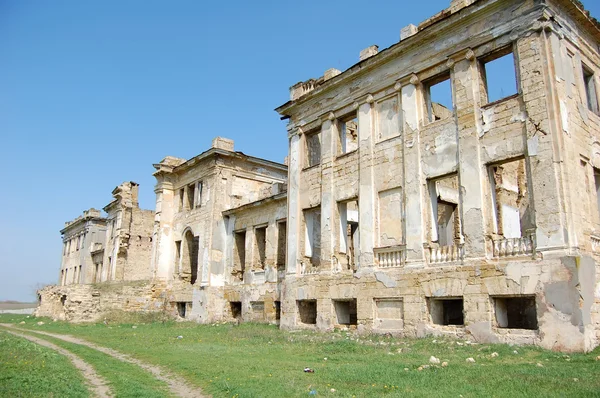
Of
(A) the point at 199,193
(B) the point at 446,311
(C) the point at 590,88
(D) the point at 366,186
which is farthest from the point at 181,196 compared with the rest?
(C) the point at 590,88

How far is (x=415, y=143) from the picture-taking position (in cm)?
1377

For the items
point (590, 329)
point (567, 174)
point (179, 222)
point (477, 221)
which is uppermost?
point (179, 222)

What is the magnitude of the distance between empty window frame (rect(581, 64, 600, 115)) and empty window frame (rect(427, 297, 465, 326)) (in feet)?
21.0

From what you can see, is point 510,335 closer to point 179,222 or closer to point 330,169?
point 330,169

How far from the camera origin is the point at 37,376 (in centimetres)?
776

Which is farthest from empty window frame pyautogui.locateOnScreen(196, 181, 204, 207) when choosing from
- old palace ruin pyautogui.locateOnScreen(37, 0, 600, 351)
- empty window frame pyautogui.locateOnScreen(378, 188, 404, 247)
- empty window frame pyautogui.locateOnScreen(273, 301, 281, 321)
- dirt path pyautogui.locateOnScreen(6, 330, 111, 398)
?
dirt path pyautogui.locateOnScreen(6, 330, 111, 398)

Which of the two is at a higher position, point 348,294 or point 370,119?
point 370,119

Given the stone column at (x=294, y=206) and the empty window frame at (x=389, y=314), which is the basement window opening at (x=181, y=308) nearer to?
the stone column at (x=294, y=206)

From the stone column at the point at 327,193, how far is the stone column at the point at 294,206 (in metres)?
1.39

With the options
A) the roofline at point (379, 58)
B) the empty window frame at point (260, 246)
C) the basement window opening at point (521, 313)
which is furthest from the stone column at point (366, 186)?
the empty window frame at point (260, 246)

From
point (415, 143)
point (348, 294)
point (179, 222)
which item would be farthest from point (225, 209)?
point (415, 143)

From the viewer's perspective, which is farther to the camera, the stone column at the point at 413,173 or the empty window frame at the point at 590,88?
the stone column at the point at 413,173

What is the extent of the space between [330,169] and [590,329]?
9.14 meters

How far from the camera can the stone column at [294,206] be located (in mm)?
17266
